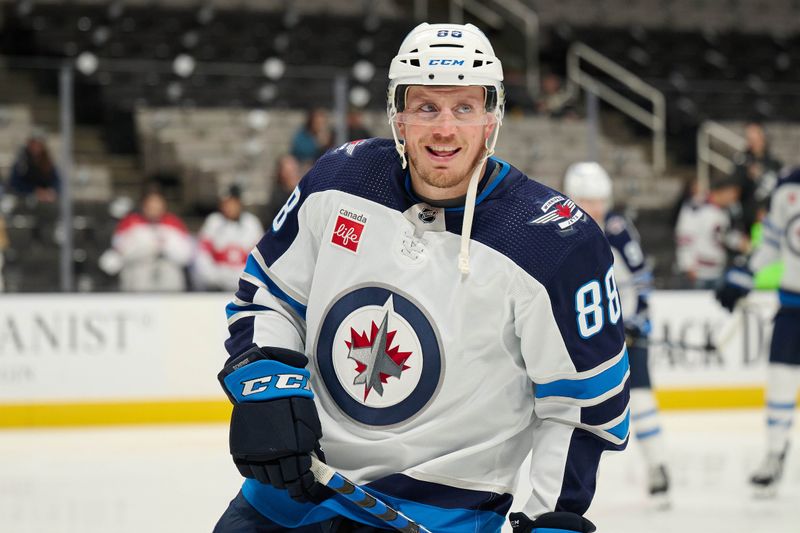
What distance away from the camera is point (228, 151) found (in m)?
7.79

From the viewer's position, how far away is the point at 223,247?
7.65 metres

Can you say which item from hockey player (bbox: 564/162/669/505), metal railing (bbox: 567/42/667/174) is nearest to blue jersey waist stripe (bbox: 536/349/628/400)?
hockey player (bbox: 564/162/669/505)

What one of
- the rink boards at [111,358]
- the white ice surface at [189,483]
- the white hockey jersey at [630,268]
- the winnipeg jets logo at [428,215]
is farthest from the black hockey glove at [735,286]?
the winnipeg jets logo at [428,215]

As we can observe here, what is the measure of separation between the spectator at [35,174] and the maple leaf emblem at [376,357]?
5.47m

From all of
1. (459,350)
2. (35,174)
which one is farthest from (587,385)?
(35,174)

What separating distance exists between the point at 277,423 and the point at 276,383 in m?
0.07

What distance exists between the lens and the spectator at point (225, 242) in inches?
298

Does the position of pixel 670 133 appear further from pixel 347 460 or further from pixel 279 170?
pixel 347 460

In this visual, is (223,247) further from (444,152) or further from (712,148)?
(444,152)

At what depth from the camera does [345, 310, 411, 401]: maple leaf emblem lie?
209 cm

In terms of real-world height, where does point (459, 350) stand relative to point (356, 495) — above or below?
above

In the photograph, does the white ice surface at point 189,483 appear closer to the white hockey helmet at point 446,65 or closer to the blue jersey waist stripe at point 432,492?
the blue jersey waist stripe at point 432,492

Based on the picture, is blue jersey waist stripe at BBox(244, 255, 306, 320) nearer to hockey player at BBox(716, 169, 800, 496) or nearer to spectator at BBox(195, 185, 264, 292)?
hockey player at BBox(716, 169, 800, 496)

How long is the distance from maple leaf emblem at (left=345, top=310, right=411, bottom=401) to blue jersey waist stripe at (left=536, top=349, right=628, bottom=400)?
24 centimetres
